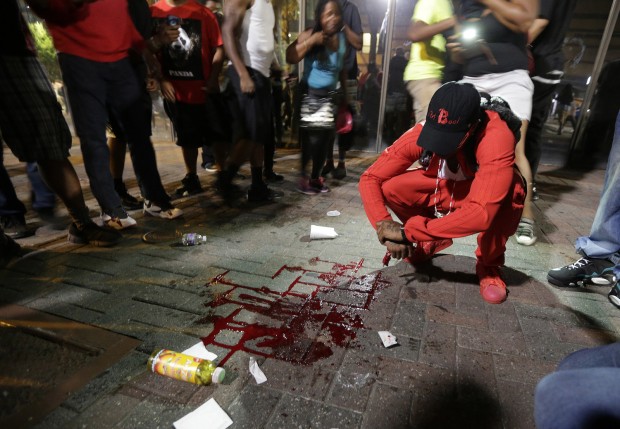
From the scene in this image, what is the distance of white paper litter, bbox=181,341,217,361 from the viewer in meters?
1.64

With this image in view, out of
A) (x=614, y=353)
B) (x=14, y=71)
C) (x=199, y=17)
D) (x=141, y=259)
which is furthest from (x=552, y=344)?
(x=199, y=17)

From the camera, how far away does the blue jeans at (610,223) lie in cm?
225

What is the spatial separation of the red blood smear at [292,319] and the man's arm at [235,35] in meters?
2.01

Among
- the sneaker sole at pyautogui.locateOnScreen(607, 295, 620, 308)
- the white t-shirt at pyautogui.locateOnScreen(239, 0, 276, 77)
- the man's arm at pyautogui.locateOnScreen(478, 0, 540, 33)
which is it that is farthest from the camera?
the white t-shirt at pyautogui.locateOnScreen(239, 0, 276, 77)

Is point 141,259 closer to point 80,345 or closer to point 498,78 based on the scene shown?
point 80,345

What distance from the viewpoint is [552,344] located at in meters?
1.78

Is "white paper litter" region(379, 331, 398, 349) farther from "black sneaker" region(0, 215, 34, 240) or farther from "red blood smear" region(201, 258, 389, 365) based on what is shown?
"black sneaker" region(0, 215, 34, 240)

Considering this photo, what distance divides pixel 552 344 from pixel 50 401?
2.36 metres

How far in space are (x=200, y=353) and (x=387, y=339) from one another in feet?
3.07

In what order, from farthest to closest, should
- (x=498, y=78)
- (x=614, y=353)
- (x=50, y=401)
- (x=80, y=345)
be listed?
(x=498, y=78) → (x=80, y=345) → (x=50, y=401) → (x=614, y=353)

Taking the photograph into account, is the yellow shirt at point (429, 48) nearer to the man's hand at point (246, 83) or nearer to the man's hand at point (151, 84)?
the man's hand at point (246, 83)

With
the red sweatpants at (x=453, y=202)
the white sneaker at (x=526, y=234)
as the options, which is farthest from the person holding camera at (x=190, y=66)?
the white sneaker at (x=526, y=234)

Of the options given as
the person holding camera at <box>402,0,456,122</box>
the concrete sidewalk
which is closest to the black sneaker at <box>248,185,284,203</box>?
the concrete sidewalk

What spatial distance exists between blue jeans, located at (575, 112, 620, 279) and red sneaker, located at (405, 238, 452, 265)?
0.98 m
